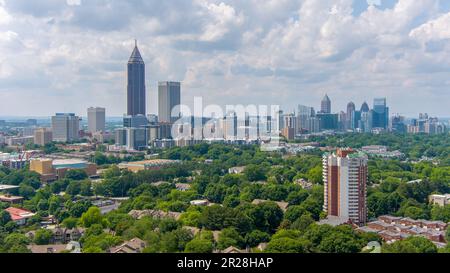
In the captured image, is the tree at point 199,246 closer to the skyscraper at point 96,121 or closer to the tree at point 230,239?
the tree at point 230,239

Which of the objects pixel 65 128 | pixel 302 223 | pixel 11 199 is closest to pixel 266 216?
pixel 302 223

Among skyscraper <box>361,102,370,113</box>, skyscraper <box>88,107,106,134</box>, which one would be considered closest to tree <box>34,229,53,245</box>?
skyscraper <box>88,107,106,134</box>

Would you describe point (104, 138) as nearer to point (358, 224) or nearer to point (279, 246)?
point (358, 224)

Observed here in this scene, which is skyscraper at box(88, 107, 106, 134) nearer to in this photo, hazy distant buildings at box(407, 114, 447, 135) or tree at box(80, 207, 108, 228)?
tree at box(80, 207, 108, 228)

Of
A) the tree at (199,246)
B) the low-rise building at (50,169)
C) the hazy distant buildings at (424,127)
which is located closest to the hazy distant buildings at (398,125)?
the hazy distant buildings at (424,127)

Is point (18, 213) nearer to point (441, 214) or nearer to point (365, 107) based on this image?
point (441, 214)

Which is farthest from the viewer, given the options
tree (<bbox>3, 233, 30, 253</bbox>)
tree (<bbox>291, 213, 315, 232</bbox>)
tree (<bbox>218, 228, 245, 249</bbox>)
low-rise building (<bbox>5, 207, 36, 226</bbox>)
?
low-rise building (<bbox>5, 207, 36, 226</bbox>)
